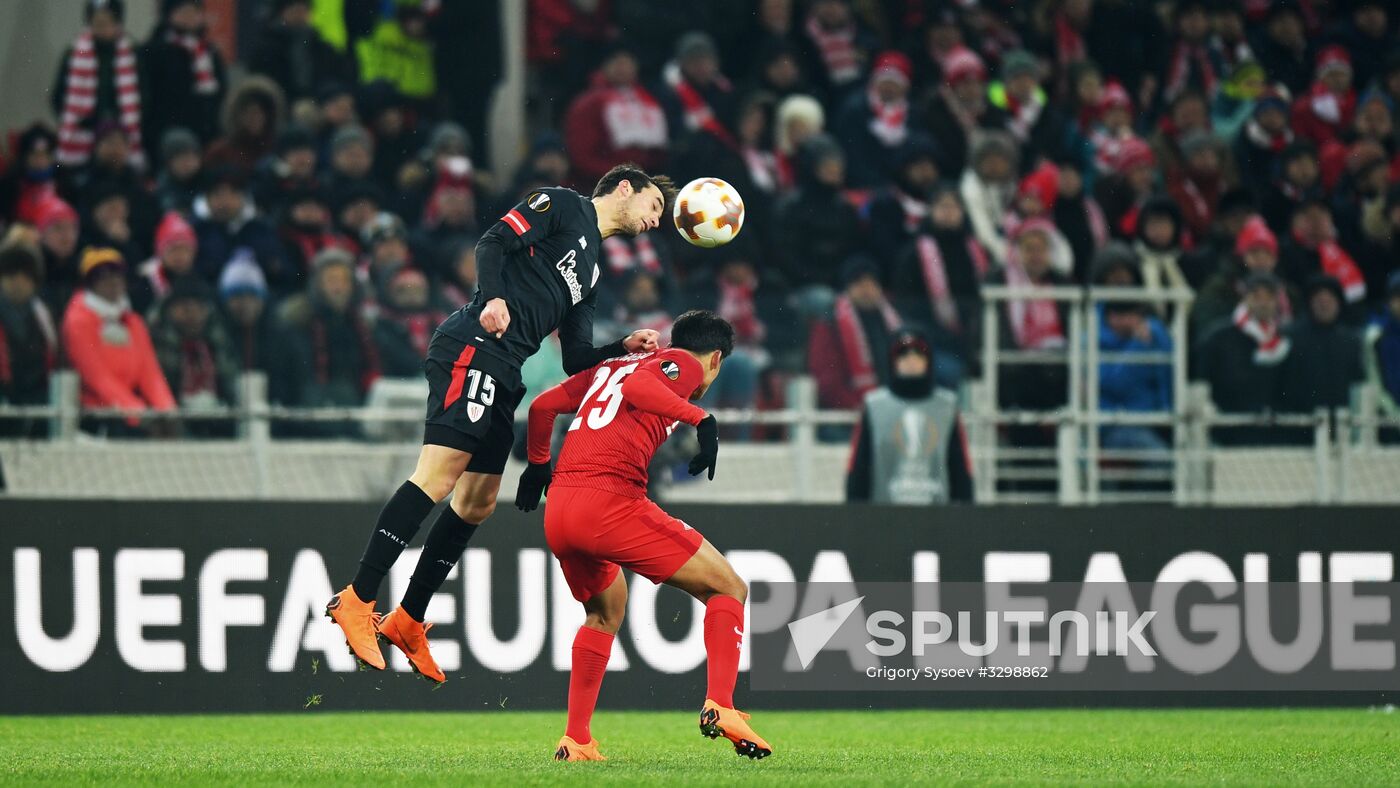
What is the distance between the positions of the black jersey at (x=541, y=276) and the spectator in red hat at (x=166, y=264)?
4380 millimetres

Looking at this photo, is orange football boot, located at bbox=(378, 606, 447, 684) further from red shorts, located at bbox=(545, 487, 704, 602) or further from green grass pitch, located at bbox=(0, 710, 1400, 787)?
red shorts, located at bbox=(545, 487, 704, 602)

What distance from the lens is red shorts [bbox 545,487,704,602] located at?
286 inches

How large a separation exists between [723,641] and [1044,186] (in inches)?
344

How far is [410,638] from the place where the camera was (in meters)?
7.66

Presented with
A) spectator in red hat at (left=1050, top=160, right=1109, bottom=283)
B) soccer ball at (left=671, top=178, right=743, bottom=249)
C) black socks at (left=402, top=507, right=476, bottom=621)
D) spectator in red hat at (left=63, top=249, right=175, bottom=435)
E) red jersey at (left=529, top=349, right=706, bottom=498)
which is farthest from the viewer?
spectator in red hat at (left=1050, top=160, right=1109, bottom=283)

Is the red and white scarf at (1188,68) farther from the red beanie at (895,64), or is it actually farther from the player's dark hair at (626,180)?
the player's dark hair at (626,180)

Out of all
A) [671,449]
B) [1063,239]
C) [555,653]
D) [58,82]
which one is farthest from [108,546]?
[1063,239]

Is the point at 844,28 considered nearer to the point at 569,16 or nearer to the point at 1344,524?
the point at 569,16

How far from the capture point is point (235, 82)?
A: 15.8 m

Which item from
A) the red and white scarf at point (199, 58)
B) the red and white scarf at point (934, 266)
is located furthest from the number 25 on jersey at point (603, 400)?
the red and white scarf at point (199, 58)

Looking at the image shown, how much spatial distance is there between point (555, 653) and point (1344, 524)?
14.7ft

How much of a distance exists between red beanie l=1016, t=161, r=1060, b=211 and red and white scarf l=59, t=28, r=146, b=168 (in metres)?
6.69

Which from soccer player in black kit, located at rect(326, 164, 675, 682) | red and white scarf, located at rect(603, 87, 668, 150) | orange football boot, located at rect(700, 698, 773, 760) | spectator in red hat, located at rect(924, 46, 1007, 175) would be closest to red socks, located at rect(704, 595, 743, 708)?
orange football boot, located at rect(700, 698, 773, 760)

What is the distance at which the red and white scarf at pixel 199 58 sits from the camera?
14.6 metres
